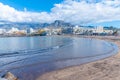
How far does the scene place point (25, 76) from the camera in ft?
52.2

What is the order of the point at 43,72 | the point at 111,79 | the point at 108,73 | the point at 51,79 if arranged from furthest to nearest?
the point at 43,72 < the point at 108,73 < the point at 51,79 < the point at 111,79

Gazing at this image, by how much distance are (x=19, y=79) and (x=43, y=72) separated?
10.1 feet

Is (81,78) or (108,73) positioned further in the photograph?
(108,73)

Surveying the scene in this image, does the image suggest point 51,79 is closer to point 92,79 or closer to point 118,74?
point 92,79

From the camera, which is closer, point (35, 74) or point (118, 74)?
point (118, 74)

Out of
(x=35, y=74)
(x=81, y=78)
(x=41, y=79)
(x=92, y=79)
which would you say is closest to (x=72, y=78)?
(x=81, y=78)

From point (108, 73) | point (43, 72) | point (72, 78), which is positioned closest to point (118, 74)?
point (108, 73)

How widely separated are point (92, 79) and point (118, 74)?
2705 millimetres

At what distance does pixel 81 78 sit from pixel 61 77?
168cm

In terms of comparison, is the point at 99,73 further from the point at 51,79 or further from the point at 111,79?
the point at 51,79

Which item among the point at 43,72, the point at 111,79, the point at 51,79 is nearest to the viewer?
the point at 111,79

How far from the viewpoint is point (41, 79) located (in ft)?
50.0

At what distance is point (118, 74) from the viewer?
50.9 feet

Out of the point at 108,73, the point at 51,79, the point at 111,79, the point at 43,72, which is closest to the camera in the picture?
the point at 111,79
